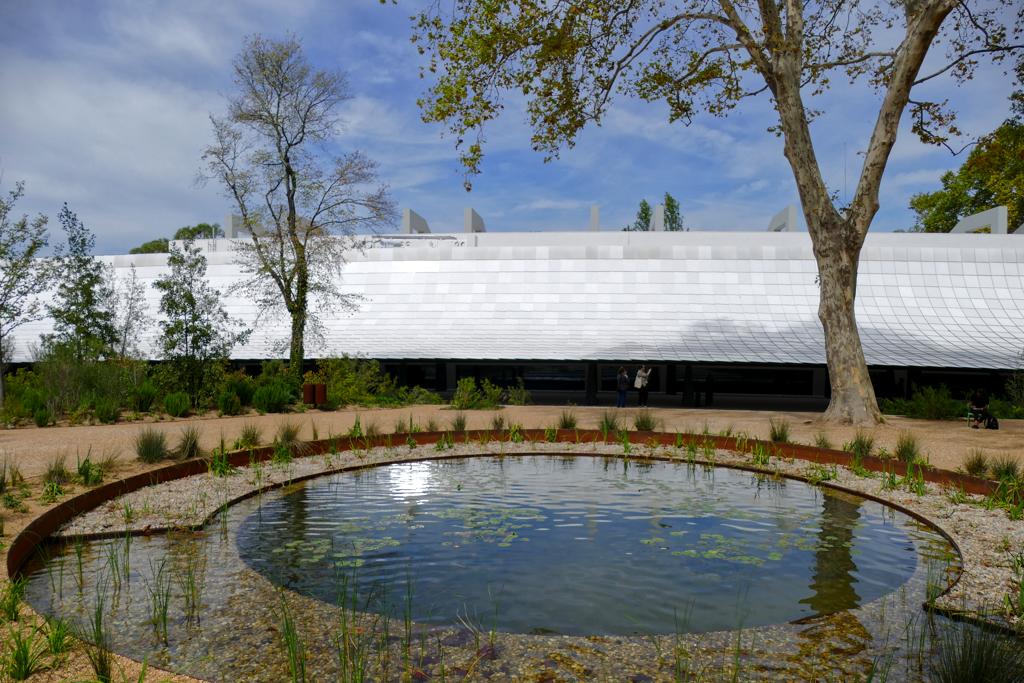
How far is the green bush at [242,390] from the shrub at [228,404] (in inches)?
45.6

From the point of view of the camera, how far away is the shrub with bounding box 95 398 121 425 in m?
14.7

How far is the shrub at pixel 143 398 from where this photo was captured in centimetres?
1634

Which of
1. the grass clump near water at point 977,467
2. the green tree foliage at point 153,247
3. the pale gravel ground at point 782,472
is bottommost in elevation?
the pale gravel ground at point 782,472

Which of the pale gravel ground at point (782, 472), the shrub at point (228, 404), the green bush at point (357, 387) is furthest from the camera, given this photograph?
the green bush at point (357, 387)

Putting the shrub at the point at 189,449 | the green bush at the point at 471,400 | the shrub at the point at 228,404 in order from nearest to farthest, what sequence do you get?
1. the shrub at the point at 189,449
2. the shrub at the point at 228,404
3. the green bush at the point at 471,400

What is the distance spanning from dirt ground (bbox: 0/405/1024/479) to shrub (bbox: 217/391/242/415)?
32cm

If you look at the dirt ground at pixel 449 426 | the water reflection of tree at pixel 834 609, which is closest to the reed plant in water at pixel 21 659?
the water reflection of tree at pixel 834 609

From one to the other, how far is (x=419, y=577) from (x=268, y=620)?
1.27m

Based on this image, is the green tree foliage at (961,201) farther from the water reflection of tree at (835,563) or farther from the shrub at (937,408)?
the water reflection of tree at (835,563)

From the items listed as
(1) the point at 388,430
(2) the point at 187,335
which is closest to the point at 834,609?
(1) the point at 388,430

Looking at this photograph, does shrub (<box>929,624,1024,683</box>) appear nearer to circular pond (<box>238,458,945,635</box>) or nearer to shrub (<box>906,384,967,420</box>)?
circular pond (<box>238,458,945,635</box>)

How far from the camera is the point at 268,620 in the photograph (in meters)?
4.55

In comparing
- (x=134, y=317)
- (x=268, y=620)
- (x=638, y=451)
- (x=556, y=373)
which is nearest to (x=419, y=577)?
(x=268, y=620)

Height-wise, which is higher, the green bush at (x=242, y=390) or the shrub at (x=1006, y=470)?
the green bush at (x=242, y=390)
